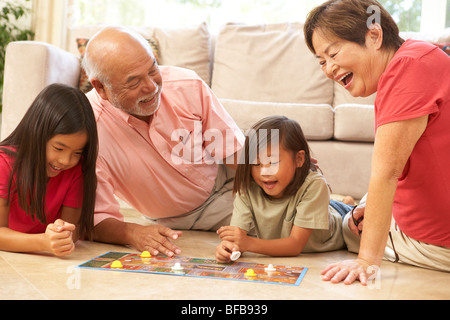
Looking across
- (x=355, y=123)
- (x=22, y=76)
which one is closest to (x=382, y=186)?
(x=355, y=123)

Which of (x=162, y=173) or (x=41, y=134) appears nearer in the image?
(x=41, y=134)

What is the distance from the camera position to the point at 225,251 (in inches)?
58.3

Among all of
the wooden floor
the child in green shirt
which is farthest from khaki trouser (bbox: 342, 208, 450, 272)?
the child in green shirt

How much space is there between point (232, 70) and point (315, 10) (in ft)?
6.63

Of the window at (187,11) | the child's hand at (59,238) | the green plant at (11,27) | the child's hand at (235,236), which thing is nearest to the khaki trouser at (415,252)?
the child's hand at (235,236)

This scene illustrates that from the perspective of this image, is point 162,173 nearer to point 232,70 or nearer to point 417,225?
point 417,225

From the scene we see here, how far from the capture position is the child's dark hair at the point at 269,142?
162 centimetres

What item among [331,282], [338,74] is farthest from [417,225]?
[338,74]

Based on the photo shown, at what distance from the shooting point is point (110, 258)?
149 cm

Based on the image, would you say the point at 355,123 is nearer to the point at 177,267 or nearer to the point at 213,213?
the point at 213,213

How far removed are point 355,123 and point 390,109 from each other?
1.55m

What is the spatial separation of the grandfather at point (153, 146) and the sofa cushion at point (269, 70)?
53.8 inches

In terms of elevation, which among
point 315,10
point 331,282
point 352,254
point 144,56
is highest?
point 315,10
